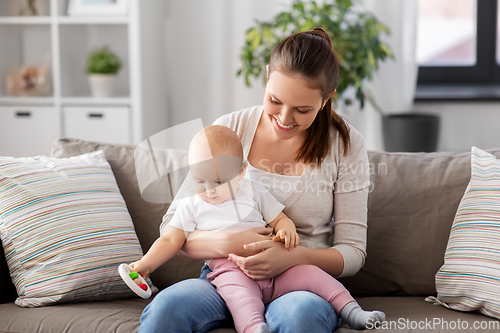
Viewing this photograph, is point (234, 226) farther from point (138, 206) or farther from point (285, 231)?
point (138, 206)

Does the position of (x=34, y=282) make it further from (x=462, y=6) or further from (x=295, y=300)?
(x=462, y=6)

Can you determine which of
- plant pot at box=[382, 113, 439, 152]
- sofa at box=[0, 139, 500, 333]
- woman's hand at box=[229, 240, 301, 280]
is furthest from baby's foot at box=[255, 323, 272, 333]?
plant pot at box=[382, 113, 439, 152]

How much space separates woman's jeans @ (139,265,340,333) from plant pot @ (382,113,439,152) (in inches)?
64.6

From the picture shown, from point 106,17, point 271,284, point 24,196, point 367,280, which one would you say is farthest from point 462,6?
point 24,196

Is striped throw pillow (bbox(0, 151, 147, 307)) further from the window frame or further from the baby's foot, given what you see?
the window frame

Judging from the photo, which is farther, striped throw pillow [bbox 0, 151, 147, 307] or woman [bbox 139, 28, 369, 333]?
striped throw pillow [bbox 0, 151, 147, 307]

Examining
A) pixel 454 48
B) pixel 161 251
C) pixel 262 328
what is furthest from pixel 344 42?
pixel 262 328

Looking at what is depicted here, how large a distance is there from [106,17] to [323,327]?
2.25 metres

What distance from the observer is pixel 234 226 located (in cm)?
121

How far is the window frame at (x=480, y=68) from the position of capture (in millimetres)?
3021

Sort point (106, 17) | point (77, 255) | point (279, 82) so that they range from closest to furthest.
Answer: point (279, 82)
point (77, 255)
point (106, 17)

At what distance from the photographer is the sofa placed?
130cm

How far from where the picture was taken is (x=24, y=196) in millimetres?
1317

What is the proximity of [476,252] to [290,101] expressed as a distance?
61 centimetres
